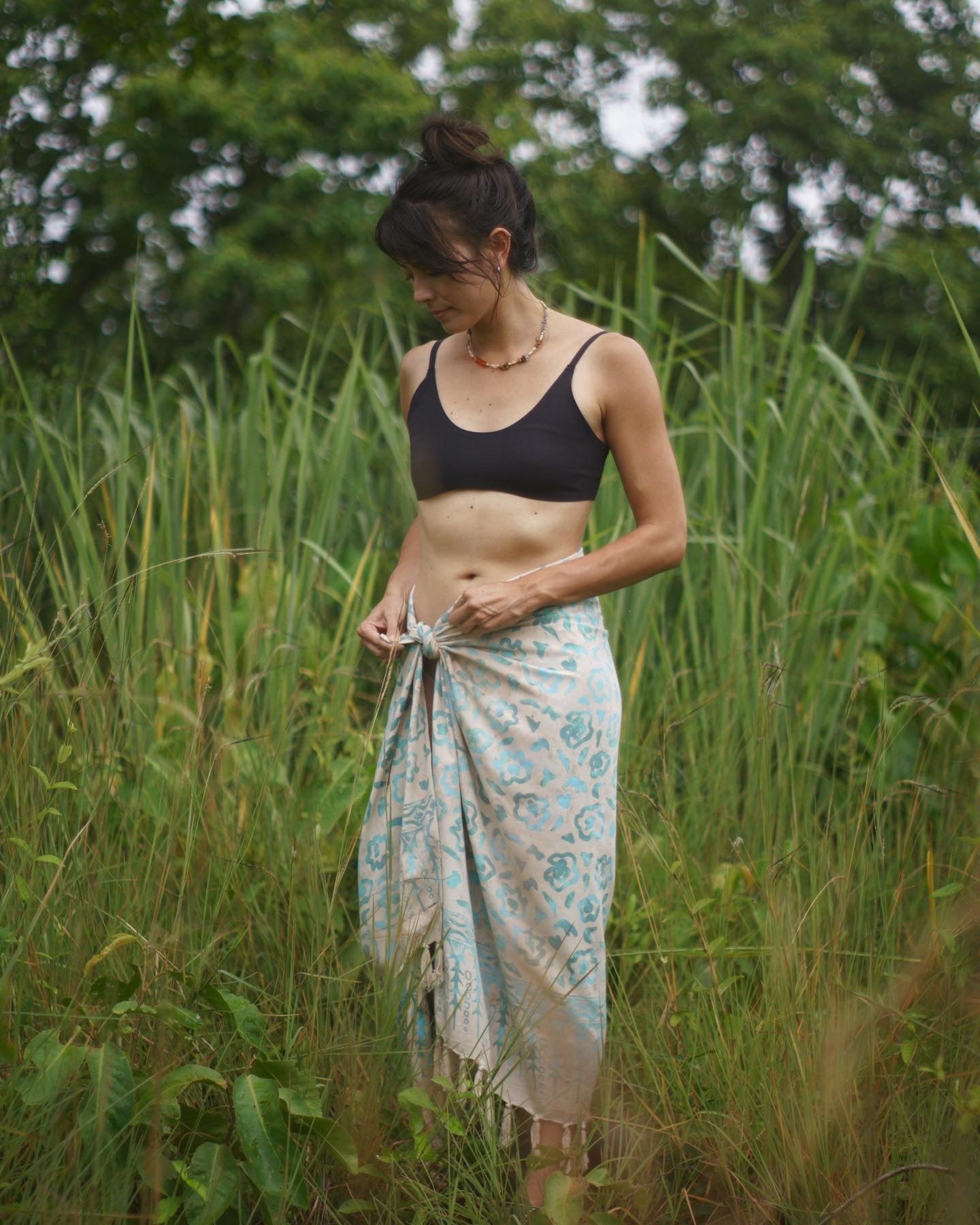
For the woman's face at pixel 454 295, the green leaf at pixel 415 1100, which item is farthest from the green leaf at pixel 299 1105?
the woman's face at pixel 454 295

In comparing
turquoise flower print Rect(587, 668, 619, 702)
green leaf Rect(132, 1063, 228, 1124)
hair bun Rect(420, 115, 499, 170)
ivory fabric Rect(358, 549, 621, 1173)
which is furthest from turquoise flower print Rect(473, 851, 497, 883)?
hair bun Rect(420, 115, 499, 170)

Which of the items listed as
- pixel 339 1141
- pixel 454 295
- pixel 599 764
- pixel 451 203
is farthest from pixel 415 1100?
pixel 451 203

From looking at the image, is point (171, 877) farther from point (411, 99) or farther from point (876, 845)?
point (411, 99)

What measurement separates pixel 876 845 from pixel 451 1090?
0.83 metres

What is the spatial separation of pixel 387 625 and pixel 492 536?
27 centimetres

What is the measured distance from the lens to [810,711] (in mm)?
3201

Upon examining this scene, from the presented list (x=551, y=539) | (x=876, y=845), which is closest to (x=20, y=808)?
(x=551, y=539)

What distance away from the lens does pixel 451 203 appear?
6.75ft

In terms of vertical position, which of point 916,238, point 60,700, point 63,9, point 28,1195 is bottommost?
point 916,238

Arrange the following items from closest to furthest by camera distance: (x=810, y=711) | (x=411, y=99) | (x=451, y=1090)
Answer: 1. (x=451, y=1090)
2. (x=810, y=711)
3. (x=411, y=99)

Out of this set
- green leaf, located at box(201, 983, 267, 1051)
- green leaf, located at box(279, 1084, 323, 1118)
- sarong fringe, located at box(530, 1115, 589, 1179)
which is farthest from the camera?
sarong fringe, located at box(530, 1115, 589, 1179)

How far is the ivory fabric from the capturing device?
2.07 metres

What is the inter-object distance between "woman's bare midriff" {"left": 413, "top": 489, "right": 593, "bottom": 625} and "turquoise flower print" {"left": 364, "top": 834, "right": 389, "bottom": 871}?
40 centimetres

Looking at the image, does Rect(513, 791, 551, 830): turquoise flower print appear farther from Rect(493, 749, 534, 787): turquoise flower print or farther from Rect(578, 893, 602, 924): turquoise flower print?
Rect(578, 893, 602, 924): turquoise flower print
